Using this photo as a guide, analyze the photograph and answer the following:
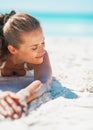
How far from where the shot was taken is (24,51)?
3082mm

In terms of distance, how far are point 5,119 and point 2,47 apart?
33.7 inches

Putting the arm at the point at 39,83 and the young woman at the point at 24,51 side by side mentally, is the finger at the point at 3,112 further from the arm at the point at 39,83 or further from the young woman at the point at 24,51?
the arm at the point at 39,83

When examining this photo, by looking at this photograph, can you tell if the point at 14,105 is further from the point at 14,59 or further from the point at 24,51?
the point at 14,59

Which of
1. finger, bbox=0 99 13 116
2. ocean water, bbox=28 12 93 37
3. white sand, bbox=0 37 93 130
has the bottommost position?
ocean water, bbox=28 12 93 37

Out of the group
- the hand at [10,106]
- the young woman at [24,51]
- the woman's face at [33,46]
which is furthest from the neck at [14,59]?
the hand at [10,106]

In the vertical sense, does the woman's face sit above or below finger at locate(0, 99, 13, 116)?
above

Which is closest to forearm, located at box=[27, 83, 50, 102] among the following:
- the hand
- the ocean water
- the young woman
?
the young woman

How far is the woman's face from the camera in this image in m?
2.99

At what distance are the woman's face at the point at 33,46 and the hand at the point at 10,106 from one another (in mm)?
503

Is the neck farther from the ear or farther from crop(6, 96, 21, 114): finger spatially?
crop(6, 96, 21, 114): finger

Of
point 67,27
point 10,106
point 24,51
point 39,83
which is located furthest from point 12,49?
point 67,27

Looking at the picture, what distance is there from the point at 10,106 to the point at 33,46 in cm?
62

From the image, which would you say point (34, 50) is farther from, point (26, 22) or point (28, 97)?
point (28, 97)

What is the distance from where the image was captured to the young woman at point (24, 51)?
2.73 meters
